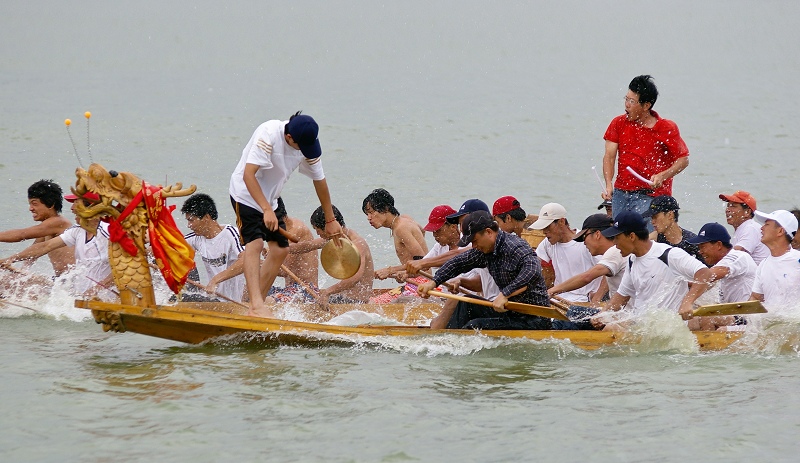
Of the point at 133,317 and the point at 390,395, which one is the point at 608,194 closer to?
the point at 390,395

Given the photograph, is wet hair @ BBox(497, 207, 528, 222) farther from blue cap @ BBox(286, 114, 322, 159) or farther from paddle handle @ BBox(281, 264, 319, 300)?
blue cap @ BBox(286, 114, 322, 159)

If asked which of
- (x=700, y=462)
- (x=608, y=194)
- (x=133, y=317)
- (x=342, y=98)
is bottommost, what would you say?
(x=700, y=462)

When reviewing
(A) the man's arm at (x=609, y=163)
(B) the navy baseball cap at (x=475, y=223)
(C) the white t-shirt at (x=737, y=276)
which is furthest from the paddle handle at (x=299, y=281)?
(C) the white t-shirt at (x=737, y=276)

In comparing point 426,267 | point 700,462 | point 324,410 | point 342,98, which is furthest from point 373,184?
point 700,462

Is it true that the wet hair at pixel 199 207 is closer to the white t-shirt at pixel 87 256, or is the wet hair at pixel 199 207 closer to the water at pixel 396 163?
the white t-shirt at pixel 87 256

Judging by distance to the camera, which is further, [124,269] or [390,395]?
[124,269]

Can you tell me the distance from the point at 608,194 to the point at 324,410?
14.2ft

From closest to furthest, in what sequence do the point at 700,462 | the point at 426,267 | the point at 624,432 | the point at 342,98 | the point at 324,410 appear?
the point at 700,462 < the point at 624,432 < the point at 324,410 < the point at 426,267 < the point at 342,98

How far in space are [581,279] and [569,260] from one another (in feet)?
2.25

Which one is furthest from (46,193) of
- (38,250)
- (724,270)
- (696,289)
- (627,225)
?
(724,270)

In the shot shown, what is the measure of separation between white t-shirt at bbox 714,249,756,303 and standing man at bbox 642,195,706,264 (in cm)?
90

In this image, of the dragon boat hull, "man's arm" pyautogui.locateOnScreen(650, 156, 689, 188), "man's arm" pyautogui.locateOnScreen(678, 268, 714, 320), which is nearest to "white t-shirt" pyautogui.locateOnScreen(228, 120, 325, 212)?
the dragon boat hull

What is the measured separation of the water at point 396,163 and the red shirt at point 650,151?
227 cm

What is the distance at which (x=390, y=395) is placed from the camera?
6.47 meters
